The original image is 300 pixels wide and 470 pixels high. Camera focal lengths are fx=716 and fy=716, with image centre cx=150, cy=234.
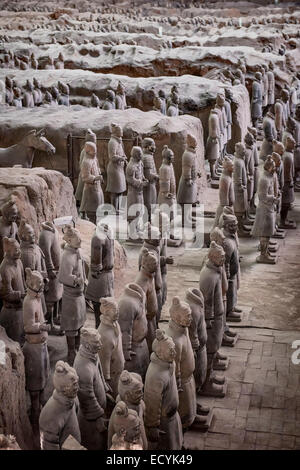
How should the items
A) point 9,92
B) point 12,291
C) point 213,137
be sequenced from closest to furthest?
1. point 12,291
2. point 213,137
3. point 9,92

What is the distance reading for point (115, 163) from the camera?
894 centimetres

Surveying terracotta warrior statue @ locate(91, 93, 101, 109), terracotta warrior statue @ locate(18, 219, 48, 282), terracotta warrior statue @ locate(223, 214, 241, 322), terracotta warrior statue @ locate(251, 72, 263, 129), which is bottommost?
terracotta warrior statue @ locate(251, 72, 263, 129)

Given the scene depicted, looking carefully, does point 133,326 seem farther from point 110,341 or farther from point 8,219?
point 8,219

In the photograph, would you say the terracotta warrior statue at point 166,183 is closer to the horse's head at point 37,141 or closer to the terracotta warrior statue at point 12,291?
the horse's head at point 37,141

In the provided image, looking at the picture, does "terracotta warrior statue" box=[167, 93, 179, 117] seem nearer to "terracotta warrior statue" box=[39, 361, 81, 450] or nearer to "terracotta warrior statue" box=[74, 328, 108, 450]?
"terracotta warrior statue" box=[74, 328, 108, 450]

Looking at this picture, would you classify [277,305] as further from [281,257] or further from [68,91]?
[68,91]

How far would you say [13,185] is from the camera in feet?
22.3

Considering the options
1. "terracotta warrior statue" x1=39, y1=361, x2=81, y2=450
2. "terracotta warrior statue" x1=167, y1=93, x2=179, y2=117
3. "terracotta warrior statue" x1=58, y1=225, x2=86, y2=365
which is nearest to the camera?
"terracotta warrior statue" x1=39, y1=361, x2=81, y2=450

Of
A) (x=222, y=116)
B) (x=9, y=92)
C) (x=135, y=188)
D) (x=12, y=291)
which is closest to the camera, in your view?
(x=12, y=291)

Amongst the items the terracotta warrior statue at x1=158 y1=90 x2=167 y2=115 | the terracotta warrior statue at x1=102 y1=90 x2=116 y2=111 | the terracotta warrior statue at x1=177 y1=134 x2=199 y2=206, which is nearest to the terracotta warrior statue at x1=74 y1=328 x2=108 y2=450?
the terracotta warrior statue at x1=177 y1=134 x2=199 y2=206

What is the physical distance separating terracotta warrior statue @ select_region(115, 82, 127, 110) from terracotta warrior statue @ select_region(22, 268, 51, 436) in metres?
7.71

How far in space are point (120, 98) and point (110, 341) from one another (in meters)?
8.29

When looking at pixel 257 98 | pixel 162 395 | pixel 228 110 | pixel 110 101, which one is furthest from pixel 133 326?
pixel 257 98

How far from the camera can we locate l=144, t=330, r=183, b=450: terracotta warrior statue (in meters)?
4.30
